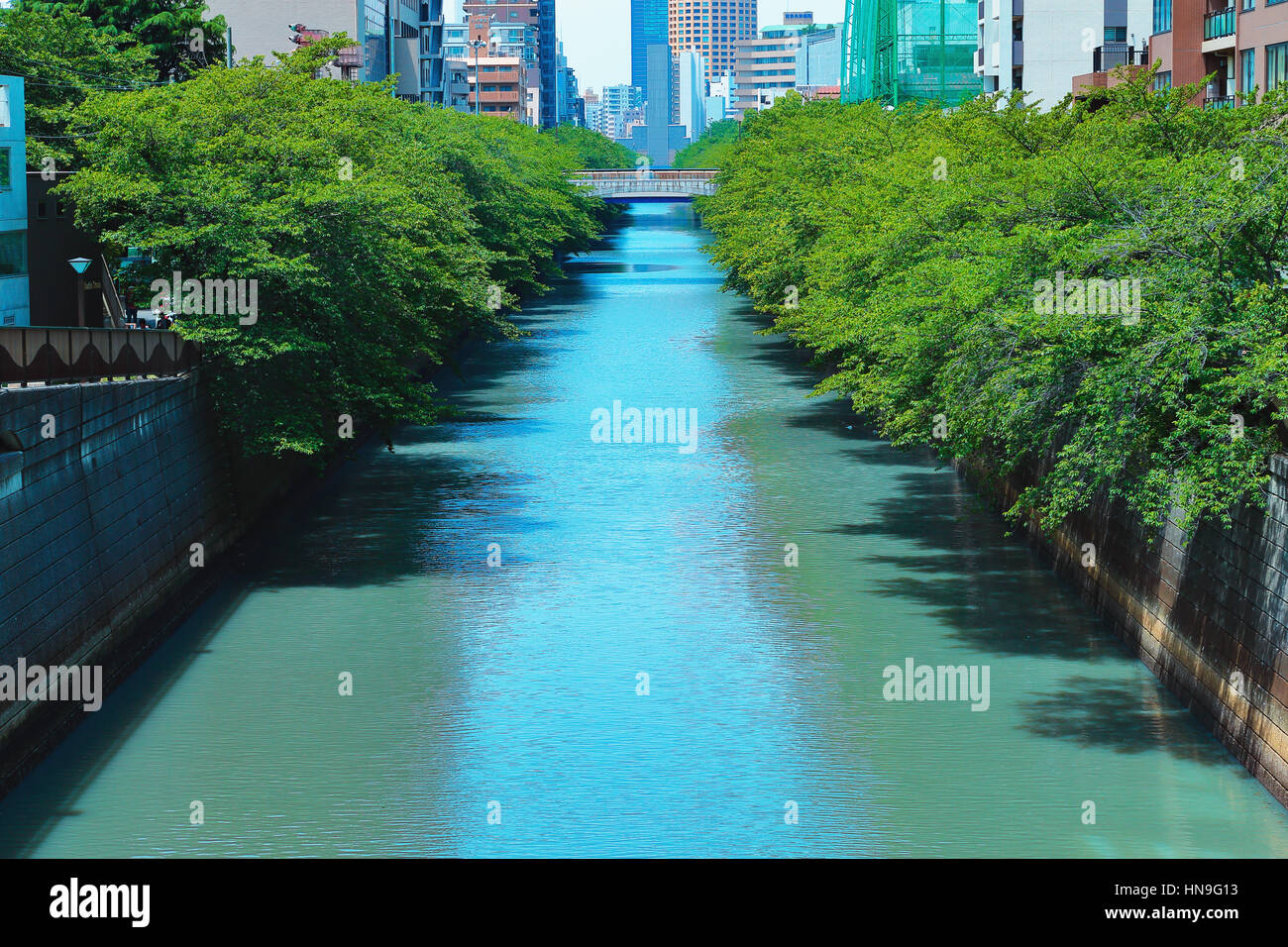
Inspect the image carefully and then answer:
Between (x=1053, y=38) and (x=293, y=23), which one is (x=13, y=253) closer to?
(x=1053, y=38)

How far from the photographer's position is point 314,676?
27844 millimetres

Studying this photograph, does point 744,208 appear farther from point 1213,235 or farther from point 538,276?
point 1213,235

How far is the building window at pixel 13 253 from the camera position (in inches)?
1991

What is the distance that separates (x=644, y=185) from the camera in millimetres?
175875

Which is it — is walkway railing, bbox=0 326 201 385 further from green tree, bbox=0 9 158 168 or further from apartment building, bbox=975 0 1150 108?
apartment building, bbox=975 0 1150 108

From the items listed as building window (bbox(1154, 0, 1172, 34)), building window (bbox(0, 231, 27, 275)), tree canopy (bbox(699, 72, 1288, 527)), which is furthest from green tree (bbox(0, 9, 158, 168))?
building window (bbox(1154, 0, 1172, 34))

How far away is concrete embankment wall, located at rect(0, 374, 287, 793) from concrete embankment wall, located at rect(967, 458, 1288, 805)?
1524 cm

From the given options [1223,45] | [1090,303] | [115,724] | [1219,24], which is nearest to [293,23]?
[1219,24]

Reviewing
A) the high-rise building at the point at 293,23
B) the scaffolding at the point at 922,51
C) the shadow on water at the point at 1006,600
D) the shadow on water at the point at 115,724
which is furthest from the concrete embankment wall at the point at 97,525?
the high-rise building at the point at 293,23

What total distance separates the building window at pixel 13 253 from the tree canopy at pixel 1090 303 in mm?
23955

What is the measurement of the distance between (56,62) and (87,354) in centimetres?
4006

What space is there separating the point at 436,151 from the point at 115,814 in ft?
161

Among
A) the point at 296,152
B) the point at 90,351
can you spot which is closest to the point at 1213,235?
the point at 90,351

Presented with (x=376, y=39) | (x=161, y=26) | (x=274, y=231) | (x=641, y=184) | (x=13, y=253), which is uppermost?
(x=376, y=39)
